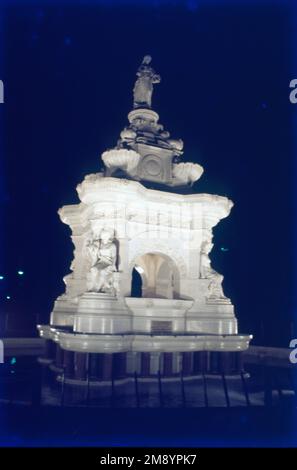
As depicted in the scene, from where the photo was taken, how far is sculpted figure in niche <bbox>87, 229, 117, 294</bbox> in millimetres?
13336

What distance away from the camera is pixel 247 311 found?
1030 inches

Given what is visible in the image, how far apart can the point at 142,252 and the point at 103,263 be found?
67.7 inches

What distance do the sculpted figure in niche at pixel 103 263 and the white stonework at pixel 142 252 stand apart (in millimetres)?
31

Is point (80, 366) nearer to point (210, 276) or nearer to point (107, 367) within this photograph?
point (107, 367)

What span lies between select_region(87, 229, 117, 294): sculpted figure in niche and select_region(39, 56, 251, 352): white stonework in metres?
0.03

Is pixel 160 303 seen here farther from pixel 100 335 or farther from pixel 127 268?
pixel 100 335

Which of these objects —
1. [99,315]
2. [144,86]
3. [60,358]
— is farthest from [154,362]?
[144,86]

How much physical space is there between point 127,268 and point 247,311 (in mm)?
14222

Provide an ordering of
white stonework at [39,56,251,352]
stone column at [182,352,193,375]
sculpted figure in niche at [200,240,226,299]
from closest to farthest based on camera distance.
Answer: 1. white stonework at [39,56,251,352]
2. stone column at [182,352,193,375]
3. sculpted figure in niche at [200,240,226,299]

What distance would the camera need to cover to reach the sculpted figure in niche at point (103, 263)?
1334 centimetres

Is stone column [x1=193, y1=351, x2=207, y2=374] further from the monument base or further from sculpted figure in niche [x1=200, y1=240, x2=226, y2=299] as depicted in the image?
the monument base

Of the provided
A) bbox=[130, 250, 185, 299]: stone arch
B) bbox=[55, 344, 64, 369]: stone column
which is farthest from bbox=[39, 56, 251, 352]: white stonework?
bbox=[130, 250, 185, 299]: stone arch

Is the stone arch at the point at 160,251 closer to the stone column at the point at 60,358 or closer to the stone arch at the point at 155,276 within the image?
the stone arch at the point at 155,276
